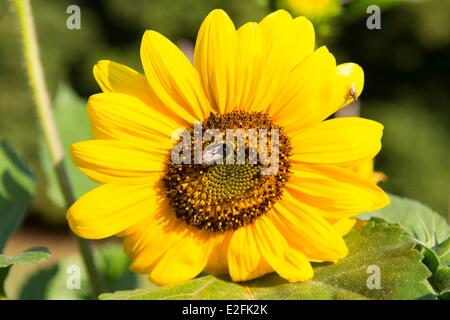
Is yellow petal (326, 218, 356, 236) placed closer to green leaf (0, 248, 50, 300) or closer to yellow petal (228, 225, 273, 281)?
yellow petal (228, 225, 273, 281)

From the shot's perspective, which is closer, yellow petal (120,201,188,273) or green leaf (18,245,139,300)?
yellow petal (120,201,188,273)

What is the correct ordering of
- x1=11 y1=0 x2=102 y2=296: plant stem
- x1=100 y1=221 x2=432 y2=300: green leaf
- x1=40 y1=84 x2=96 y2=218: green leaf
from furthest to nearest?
x1=40 y1=84 x2=96 y2=218: green leaf → x1=11 y1=0 x2=102 y2=296: plant stem → x1=100 y1=221 x2=432 y2=300: green leaf

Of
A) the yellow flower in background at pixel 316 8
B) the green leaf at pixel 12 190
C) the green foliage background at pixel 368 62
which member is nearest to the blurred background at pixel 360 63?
the green foliage background at pixel 368 62

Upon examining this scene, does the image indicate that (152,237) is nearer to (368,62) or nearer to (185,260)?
(185,260)

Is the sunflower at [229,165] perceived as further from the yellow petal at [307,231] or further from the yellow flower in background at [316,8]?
the yellow flower in background at [316,8]

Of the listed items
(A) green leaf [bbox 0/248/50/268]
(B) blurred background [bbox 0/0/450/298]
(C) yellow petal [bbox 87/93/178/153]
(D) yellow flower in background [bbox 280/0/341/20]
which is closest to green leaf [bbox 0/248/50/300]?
(A) green leaf [bbox 0/248/50/268]
